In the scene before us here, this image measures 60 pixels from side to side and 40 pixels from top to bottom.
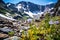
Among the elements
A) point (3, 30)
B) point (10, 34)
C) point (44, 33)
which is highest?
point (3, 30)

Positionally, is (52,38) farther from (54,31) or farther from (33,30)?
(33,30)

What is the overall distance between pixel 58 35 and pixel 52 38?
0.51 metres

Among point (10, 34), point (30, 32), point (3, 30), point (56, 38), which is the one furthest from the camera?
point (3, 30)

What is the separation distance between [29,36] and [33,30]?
67 centimetres

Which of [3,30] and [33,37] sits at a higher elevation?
[3,30]

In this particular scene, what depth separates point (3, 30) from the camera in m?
13.2

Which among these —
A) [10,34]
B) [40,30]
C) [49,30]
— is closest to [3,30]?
[10,34]

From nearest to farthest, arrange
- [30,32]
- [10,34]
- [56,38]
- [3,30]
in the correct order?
[56,38]
[30,32]
[10,34]
[3,30]

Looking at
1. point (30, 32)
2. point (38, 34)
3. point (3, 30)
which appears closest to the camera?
point (30, 32)

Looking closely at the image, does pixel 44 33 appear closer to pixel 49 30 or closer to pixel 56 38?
pixel 49 30

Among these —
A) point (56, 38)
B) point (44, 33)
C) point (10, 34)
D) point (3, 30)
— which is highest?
point (3, 30)

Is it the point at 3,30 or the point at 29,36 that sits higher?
the point at 3,30

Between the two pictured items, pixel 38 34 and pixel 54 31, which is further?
pixel 38 34

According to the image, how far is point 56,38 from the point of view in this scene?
8789mm
